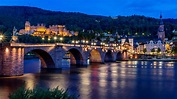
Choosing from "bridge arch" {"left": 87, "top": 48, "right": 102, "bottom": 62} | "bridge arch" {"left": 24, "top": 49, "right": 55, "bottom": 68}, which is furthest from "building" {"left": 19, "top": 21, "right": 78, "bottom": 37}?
"bridge arch" {"left": 24, "top": 49, "right": 55, "bottom": 68}

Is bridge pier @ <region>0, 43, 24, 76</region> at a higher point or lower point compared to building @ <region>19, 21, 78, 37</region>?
lower

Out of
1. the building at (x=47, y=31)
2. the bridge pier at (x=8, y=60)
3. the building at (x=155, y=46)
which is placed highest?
the building at (x=47, y=31)

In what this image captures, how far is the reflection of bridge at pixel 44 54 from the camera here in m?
35.5

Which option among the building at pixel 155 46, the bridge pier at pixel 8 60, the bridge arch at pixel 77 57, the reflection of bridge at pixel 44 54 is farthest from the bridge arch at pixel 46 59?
the building at pixel 155 46

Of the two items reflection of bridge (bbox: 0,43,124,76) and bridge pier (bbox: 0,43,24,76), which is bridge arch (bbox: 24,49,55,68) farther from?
bridge pier (bbox: 0,43,24,76)

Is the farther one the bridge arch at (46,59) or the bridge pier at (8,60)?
the bridge arch at (46,59)

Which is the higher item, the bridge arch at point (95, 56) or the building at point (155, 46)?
the building at point (155, 46)

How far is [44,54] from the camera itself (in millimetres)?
46531

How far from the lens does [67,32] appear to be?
14900 cm

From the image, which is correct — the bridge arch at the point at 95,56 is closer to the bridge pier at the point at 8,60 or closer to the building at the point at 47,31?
the bridge pier at the point at 8,60

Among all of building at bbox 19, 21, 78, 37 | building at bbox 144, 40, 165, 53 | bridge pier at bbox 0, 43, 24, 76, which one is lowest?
bridge pier at bbox 0, 43, 24, 76

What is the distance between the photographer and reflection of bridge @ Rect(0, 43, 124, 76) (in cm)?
3553

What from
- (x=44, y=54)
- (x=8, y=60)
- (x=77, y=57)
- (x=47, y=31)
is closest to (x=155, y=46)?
(x=47, y=31)

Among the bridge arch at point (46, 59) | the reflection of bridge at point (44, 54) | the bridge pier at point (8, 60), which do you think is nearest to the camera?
the bridge pier at point (8, 60)
